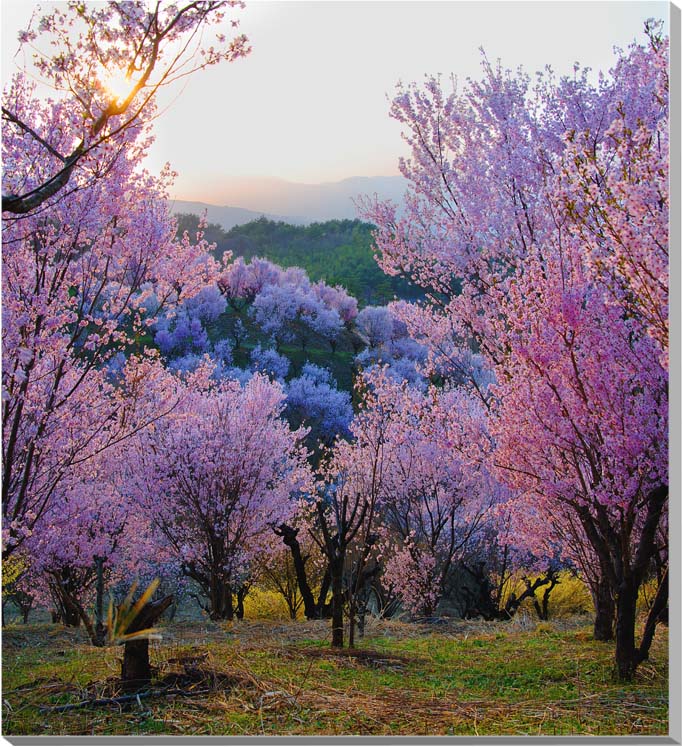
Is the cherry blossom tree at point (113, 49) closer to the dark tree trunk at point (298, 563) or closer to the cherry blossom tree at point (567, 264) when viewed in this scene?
the cherry blossom tree at point (567, 264)

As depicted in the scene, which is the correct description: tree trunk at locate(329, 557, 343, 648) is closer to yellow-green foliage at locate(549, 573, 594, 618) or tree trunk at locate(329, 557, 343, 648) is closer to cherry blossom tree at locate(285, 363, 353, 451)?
yellow-green foliage at locate(549, 573, 594, 618)

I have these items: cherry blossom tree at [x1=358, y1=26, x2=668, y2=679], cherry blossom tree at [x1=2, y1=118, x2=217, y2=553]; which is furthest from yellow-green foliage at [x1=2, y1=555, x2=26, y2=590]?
cherry blossom tree at [x1=358, y1=26, x2=668, y2=679]

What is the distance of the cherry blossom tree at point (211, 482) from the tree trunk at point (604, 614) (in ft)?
18.2

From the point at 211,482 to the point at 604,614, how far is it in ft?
20.0

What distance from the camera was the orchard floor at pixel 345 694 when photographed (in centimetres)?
332

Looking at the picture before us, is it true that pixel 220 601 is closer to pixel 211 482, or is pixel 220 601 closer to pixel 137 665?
pixel 211 482

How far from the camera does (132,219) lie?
16.9ft

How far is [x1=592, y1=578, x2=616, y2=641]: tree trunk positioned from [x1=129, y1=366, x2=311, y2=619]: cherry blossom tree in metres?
5.54

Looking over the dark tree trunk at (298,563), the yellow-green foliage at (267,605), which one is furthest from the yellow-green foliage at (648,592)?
the yellow-green foliage at (267,605)

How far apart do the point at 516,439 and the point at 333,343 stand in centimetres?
2824

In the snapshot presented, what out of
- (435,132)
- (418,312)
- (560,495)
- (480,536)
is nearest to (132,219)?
(435,132)

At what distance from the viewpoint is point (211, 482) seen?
10.5 meters

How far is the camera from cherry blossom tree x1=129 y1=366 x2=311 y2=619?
1046 centimetres

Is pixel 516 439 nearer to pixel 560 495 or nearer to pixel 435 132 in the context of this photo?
pixel 560 495
